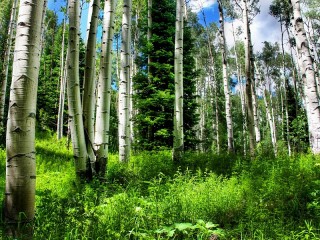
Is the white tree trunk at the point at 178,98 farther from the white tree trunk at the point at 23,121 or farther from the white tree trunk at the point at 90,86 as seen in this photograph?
the white tree trunk at the point at 23,121

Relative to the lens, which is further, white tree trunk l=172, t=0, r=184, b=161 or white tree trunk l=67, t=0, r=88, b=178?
white tree trunk l=172, t=0, r=184, b=161

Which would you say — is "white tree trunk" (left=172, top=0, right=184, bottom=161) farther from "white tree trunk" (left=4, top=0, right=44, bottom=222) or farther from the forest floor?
"white tree trunk" (left=4, top=0, right=44, bottom=222)

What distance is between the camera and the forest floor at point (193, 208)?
9.08 ft

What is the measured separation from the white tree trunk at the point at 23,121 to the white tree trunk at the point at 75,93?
2.23 m

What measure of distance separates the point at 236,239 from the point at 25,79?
2.53m

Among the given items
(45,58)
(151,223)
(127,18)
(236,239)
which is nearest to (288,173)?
(236,239)

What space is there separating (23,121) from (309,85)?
6405 millimetres

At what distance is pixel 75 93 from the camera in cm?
509

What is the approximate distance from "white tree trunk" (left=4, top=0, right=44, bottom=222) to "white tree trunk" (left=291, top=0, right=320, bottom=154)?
5877 millimetres

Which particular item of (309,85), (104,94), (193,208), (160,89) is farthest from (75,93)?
(160,89)

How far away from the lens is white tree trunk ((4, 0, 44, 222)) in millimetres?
2629

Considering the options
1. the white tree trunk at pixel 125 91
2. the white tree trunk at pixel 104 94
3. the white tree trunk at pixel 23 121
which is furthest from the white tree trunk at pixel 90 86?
the white tree trunk at pixel 23 121

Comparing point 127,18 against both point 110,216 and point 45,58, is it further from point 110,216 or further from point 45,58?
point 45,58

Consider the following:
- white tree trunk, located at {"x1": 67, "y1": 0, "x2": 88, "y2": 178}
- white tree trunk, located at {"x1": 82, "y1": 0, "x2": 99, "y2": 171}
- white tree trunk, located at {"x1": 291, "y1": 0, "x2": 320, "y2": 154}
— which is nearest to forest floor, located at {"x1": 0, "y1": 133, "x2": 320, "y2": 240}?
white tree trunk, located at {"x1": 67, "y1": 0, "x2": 88, "y2": 178}
